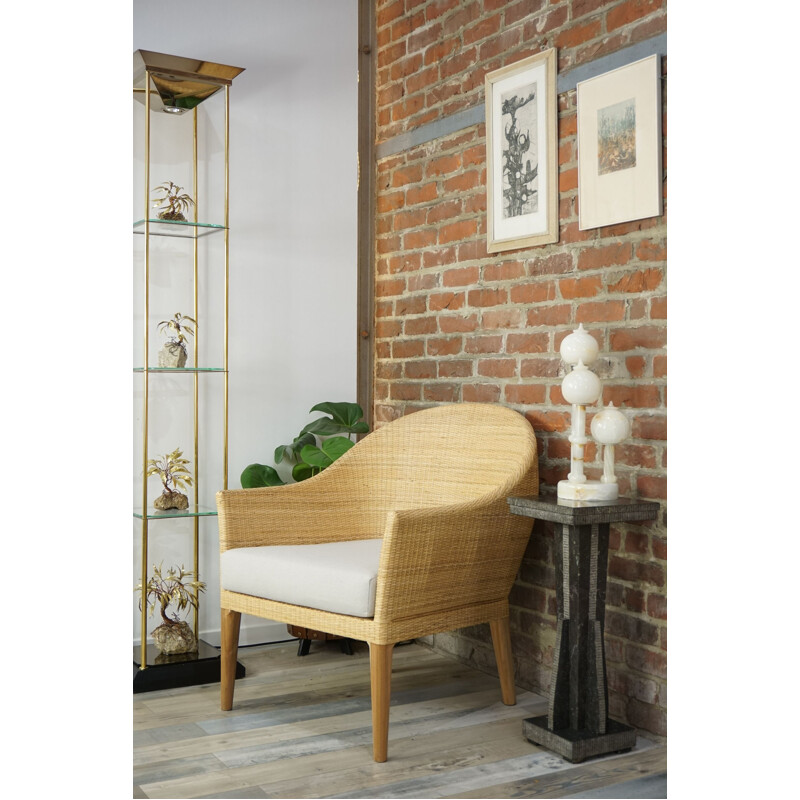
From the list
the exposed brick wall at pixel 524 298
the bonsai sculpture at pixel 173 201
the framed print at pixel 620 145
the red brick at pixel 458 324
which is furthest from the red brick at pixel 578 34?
the bonsai sculpture at pixel 173 201

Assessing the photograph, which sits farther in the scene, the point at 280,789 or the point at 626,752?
the point at 626,752

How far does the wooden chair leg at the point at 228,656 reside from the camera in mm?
2666

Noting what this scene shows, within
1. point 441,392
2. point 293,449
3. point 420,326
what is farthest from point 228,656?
point 420,326

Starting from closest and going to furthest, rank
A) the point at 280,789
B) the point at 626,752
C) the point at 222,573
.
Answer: the point at 280,789 < the point at 626,752 < the point at 222,573

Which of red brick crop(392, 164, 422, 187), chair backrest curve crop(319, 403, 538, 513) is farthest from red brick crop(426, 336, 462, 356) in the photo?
red brick crop(392, 164, 422, 187)

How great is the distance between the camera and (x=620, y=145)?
248cm

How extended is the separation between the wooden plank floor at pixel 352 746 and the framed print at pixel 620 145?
1440mm

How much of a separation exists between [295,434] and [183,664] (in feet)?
3.35

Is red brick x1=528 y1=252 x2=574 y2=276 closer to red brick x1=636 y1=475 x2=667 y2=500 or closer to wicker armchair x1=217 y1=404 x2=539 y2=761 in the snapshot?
wicker armchair x1=217 y1=404 x2=539 y2=761

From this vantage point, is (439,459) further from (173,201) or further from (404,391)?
(173,201)

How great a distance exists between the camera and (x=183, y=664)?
2.94 metres

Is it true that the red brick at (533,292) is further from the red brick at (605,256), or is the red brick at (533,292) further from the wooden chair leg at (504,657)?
the wooden chair leg at (504,657)
